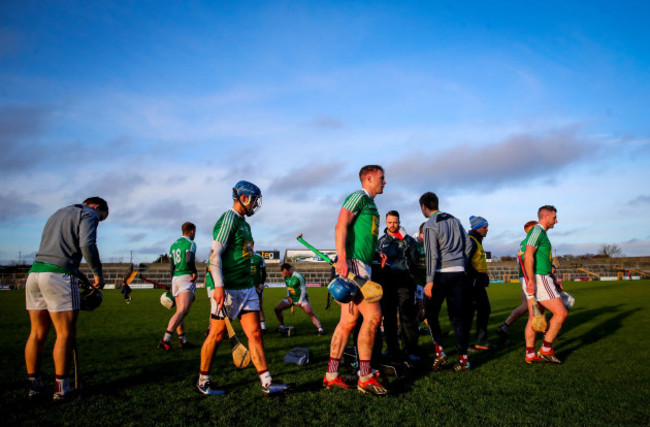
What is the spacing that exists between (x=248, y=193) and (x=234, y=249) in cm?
63

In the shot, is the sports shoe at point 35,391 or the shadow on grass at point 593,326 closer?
the sports shoe at point 35,391

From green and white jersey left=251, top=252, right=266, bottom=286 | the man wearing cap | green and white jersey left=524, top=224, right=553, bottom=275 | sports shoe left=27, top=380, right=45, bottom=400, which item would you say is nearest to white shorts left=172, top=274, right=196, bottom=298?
green and white jersey left=251, top=252, right=266, bottom=286

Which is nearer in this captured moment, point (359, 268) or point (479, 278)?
point (359, 268)

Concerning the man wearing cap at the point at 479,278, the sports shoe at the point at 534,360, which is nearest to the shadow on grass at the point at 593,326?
the sports shoe at the point at 534,360

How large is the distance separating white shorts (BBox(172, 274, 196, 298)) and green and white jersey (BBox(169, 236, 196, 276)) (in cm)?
7

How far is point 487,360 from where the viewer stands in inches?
231

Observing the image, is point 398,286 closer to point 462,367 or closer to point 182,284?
point 462,367

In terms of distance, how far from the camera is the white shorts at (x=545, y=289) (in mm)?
5788

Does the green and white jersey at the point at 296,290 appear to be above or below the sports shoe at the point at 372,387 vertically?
above

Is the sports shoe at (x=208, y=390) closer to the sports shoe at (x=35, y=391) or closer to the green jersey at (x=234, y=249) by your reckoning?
the green jersey at (x=234, y=249)

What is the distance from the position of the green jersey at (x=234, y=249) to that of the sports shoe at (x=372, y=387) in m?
1.57

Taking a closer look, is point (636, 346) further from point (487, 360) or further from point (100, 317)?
point (100, 317)

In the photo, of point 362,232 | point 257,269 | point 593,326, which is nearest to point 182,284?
point 257,269

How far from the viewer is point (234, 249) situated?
175 inches
